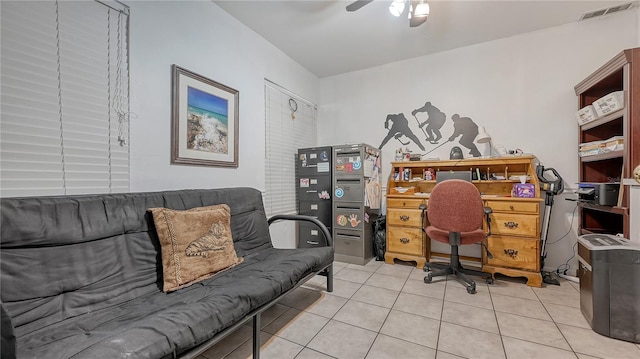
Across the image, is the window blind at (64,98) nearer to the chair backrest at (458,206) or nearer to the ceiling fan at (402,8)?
the ceiling fan at (402,8)

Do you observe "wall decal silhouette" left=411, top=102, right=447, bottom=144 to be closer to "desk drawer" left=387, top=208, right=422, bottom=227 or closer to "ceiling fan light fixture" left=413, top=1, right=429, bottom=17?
"desk drawer" left=387, top=208, right=422, bottom=227

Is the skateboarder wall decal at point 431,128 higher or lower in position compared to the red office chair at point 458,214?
higher

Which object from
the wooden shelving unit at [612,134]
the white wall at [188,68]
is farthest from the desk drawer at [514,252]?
the white wall at [188,68]

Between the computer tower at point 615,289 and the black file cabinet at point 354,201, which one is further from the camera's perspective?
the black file cabinet at point 354,201

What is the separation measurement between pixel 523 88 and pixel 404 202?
1.94 meters

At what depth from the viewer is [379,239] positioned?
336 centimetres

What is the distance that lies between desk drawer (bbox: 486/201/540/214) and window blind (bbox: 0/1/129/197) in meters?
3.38

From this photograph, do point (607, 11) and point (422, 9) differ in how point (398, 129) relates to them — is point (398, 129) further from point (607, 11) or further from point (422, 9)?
point (607, 11)

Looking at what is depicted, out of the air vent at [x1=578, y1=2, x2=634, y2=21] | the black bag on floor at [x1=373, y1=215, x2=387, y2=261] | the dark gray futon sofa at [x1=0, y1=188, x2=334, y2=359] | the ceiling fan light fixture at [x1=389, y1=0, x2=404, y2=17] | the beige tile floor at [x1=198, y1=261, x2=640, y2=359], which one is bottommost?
the beige tile floor at [x1=198, y1=261, x2=640, y2=359]

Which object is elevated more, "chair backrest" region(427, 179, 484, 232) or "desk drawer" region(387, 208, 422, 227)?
"chair backrest" region(427, 179, 484, 232)

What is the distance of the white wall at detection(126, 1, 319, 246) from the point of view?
74.7 inches

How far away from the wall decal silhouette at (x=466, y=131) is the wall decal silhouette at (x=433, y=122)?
15 centimetres

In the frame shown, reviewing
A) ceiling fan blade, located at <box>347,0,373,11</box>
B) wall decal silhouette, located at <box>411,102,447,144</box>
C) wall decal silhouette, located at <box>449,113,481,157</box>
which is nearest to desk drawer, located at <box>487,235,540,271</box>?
wall decal silhouette, located at <box>449,113,481,157</box>

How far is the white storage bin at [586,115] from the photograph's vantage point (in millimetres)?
2455
